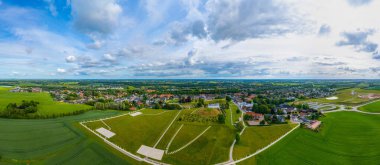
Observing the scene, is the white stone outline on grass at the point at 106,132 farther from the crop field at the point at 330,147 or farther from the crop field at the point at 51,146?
the crop field at the point at 330,147

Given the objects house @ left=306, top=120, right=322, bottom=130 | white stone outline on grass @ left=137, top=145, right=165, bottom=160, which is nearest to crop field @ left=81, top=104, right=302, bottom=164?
white stone outline on grass @ left=137, top=145, right=165, bottom=160

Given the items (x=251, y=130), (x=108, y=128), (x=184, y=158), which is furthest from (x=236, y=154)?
(x=108, y=128)

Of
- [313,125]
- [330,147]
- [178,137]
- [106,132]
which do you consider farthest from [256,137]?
[106,132]

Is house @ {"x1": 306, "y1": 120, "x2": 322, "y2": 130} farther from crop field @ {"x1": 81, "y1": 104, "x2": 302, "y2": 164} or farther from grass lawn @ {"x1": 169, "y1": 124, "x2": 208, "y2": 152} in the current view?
grass lawn @ {"x1": 169, "y1": 124, "x2": 208, "y2": 152}

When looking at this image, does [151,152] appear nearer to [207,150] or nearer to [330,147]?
[207,150]

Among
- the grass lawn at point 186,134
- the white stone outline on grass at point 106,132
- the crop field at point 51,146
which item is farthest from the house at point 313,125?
the white stone outline on grass at point 106,132

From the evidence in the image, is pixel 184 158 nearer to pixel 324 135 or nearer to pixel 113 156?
pixel 113 156

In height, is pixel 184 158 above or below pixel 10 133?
below
